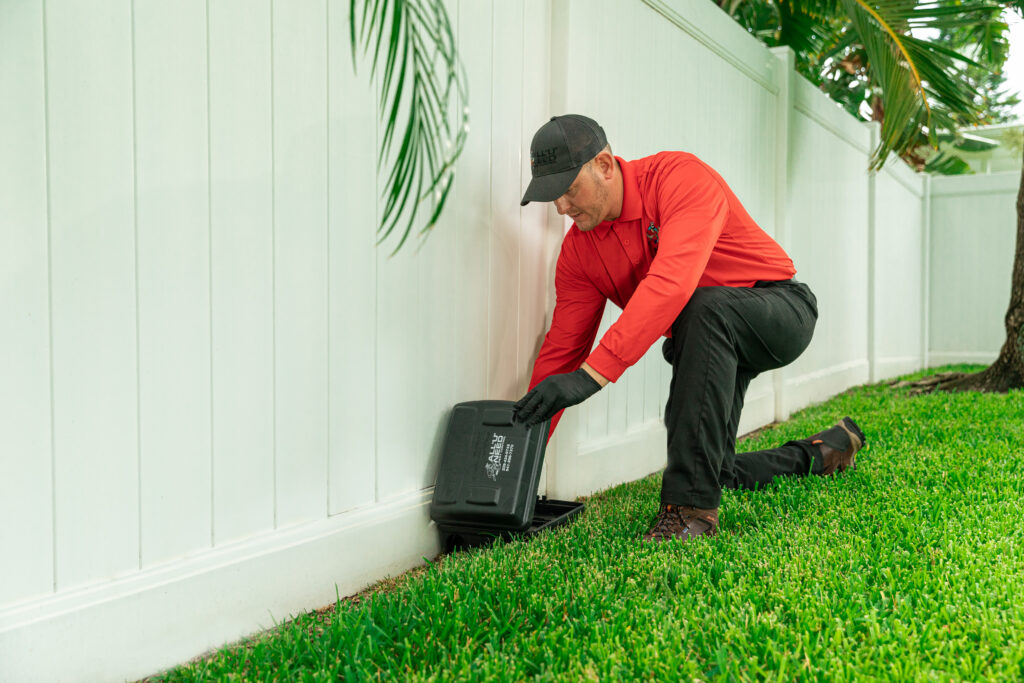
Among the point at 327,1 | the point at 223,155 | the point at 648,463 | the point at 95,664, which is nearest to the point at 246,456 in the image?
the point at 95,664

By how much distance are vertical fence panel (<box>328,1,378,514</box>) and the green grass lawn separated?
37cm

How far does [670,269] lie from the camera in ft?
6.57

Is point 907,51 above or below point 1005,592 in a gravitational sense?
above

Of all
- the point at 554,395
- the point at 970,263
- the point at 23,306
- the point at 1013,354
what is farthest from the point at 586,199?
the point at 970,263

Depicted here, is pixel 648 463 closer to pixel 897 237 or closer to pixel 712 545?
pixel 712 545

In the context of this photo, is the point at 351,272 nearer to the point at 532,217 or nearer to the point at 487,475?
the point at 487,475

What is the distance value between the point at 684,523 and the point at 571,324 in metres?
0.72

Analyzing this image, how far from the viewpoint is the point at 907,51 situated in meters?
4.67

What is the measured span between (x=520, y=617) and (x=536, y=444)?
0.67 metres

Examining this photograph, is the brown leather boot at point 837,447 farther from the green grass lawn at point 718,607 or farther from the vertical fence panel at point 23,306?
the vertical fence panel at point 23,306

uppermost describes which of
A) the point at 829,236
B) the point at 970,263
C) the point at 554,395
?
the point at 829,236

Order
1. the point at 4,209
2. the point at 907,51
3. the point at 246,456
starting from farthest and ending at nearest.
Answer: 1. the point at 907,51
2. the point at 246,456
3. the point at 4,209

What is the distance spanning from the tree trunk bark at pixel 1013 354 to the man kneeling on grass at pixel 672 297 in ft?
12.1

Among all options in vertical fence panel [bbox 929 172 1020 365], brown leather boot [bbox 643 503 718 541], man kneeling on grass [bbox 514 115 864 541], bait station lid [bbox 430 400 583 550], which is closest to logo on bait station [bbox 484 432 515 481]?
bait station lid [bbox 430 400 583 550]
